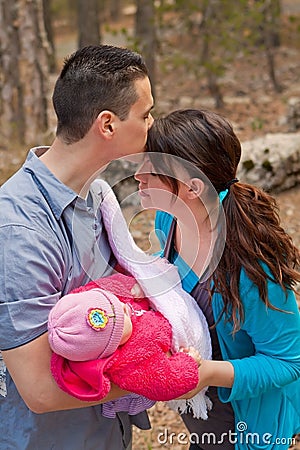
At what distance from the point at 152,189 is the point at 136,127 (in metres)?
0.21

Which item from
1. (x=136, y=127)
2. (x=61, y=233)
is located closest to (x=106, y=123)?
(x=136, y=127)

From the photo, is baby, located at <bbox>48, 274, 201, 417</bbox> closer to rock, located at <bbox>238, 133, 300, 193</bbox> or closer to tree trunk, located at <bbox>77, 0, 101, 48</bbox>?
rock, located at <bbox>238, 133, 300, 193</bbox>

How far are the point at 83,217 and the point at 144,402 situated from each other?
0.63m

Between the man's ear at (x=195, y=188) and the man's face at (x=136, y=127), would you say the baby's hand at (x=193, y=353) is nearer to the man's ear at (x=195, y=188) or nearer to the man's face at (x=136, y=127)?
the man's ear at (x=195, y=188)

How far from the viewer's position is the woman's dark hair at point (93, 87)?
1967 millimetres

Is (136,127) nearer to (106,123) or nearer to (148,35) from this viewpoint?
(106,123)

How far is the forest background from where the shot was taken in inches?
251

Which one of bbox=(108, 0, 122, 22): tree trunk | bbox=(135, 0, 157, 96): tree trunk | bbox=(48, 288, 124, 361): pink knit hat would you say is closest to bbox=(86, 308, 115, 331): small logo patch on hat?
bbox=(48, 288, 124, 361): pink knit hat

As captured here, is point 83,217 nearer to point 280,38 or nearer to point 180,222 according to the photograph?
point 180,222

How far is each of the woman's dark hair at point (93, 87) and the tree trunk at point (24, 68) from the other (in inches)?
238

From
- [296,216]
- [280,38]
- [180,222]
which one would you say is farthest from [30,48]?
[280,38]

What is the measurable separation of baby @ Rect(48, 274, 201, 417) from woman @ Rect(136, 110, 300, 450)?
0.19 meters

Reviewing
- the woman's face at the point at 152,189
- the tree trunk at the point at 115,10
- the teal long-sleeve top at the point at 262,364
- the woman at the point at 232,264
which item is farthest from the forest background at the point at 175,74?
the tree trunk at the point at 115,10

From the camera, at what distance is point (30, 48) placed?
775cm
